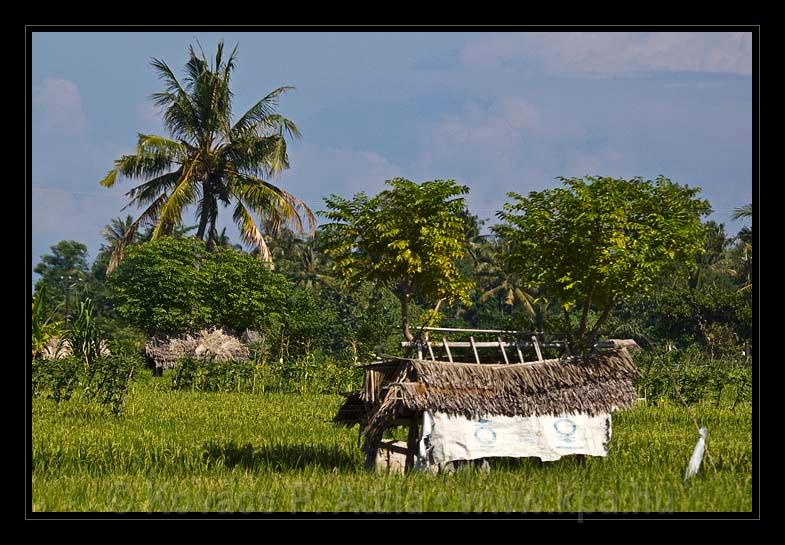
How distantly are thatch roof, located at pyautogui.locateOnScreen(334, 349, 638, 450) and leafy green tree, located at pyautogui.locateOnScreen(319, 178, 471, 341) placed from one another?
3.02 metres

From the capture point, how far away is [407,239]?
14398mm

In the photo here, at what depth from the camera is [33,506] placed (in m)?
9.02

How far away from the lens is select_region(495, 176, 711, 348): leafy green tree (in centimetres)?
1165

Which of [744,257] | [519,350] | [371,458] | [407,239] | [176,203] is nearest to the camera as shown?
[519,350]

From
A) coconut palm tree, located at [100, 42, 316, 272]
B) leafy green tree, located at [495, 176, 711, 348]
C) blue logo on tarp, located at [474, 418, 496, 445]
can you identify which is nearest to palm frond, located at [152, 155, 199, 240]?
coconut palm tree, located at [100, 42, 316, 272]

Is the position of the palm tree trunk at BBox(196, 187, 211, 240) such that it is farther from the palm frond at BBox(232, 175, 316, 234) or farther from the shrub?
the shrub

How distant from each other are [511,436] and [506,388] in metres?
0.49

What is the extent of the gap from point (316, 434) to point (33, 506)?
6435 millimetres

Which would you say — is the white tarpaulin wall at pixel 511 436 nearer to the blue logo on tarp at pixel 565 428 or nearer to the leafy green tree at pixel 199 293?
the blue logo on tarp at pixel 565 428

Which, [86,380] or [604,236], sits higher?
A: [604,236]

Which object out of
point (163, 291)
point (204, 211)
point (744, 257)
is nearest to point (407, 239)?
point (163, 291)

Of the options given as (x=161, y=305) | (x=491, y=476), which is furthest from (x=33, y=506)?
(x=161, y=305)

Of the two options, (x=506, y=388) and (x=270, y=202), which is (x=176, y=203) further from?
(x=506, y=388)

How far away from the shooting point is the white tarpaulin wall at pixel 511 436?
10.6 metres
